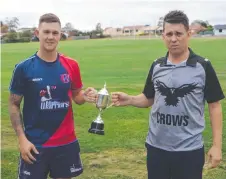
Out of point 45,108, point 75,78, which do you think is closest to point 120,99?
point 75,78

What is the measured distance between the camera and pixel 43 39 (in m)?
3.80

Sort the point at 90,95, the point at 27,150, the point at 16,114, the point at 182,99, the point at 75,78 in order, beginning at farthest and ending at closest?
1. the point at 90,95
2. the point at 75,78
3. the point at 16,114
4. the point at 27,150
5. the point at 182,99

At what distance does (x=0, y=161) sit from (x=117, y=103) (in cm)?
284

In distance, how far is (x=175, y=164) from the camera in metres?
3.58

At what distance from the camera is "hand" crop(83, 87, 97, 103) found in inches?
162

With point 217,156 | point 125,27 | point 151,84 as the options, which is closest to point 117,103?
point 151,84

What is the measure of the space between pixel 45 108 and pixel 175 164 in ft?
4.01

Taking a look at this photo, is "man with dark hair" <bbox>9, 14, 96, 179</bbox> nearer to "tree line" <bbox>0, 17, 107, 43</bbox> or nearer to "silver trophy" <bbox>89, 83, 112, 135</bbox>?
"silver trophy" <bbox>89, 83, 112, 135</bbox>

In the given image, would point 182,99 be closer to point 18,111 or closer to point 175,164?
point 175,164

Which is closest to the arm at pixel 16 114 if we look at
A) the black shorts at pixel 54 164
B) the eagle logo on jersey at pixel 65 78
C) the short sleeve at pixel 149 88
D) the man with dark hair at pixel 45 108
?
the man with dark hair at pixel 45 108

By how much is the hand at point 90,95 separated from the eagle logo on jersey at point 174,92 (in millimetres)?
804

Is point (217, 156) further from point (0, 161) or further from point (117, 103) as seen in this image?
point (0, 161)

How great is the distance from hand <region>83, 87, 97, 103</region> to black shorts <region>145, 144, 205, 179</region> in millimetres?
767

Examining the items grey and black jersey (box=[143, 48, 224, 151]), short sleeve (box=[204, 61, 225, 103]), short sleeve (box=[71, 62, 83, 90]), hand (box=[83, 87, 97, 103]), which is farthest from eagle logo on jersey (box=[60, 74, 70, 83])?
short sleeve (box=[204, 61, 225, 103])
